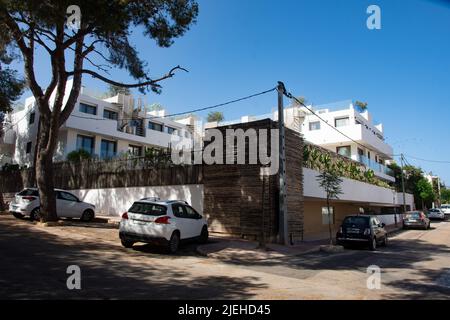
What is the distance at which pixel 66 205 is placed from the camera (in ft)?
60.3

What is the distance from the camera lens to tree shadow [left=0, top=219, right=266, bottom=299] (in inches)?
262

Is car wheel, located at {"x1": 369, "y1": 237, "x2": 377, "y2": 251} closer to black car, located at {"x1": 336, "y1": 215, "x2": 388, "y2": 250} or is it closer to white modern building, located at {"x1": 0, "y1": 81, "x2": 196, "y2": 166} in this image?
black car, located at {"x1": 336, "y1": 215, "x2": 388, "y2": 250}

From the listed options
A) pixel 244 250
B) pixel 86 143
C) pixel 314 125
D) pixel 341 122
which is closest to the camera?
pixel 244 250

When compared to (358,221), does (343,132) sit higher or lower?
higher

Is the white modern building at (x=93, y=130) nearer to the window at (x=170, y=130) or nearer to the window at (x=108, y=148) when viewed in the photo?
the window at (x=108, y=148)

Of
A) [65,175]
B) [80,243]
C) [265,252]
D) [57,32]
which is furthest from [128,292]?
[65,175]

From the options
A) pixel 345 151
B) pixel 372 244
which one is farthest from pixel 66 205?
pixel 345 151

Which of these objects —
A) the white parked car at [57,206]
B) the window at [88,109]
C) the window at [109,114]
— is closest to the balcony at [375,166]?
the window at [109,114]

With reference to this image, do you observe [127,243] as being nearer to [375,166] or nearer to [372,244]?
[372,244]

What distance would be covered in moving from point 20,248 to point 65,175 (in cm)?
1684

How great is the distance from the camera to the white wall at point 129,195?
61.0 feet

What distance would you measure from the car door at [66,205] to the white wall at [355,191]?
39.1ft

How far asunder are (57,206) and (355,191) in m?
19.5
